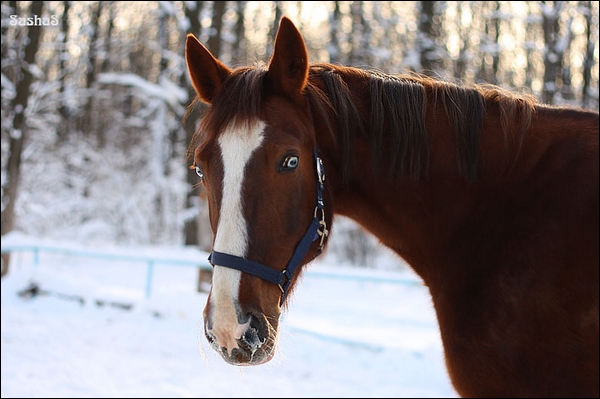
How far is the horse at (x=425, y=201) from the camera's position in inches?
73.8

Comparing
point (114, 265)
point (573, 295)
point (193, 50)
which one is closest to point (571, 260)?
point (573, 295)

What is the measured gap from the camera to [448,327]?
204cm

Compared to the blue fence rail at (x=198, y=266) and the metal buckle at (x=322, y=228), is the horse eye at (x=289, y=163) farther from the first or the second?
the blue fence rail at (x=198, y=266)

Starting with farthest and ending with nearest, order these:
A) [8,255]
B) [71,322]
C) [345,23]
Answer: [345,23]
[8,255]
[71,322]

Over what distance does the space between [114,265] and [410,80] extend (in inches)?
541

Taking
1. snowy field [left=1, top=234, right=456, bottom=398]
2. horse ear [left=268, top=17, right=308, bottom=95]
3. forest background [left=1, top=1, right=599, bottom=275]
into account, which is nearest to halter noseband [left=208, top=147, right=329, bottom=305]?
horse ear [left=268, top=17, right=308, bottom=95]

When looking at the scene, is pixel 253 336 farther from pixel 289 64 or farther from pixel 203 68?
pixel 203 68

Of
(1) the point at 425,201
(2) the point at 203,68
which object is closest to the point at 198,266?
(2) the point at 203,68

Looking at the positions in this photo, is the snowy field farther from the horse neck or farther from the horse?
the horse

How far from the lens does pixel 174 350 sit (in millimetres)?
6586

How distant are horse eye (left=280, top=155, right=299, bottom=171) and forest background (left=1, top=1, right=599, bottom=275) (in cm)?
753

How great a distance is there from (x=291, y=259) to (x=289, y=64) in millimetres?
814

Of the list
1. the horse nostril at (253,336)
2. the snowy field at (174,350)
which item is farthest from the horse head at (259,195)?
the snowy field at (174,350)

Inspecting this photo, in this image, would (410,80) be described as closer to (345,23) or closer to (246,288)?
(246,288)
